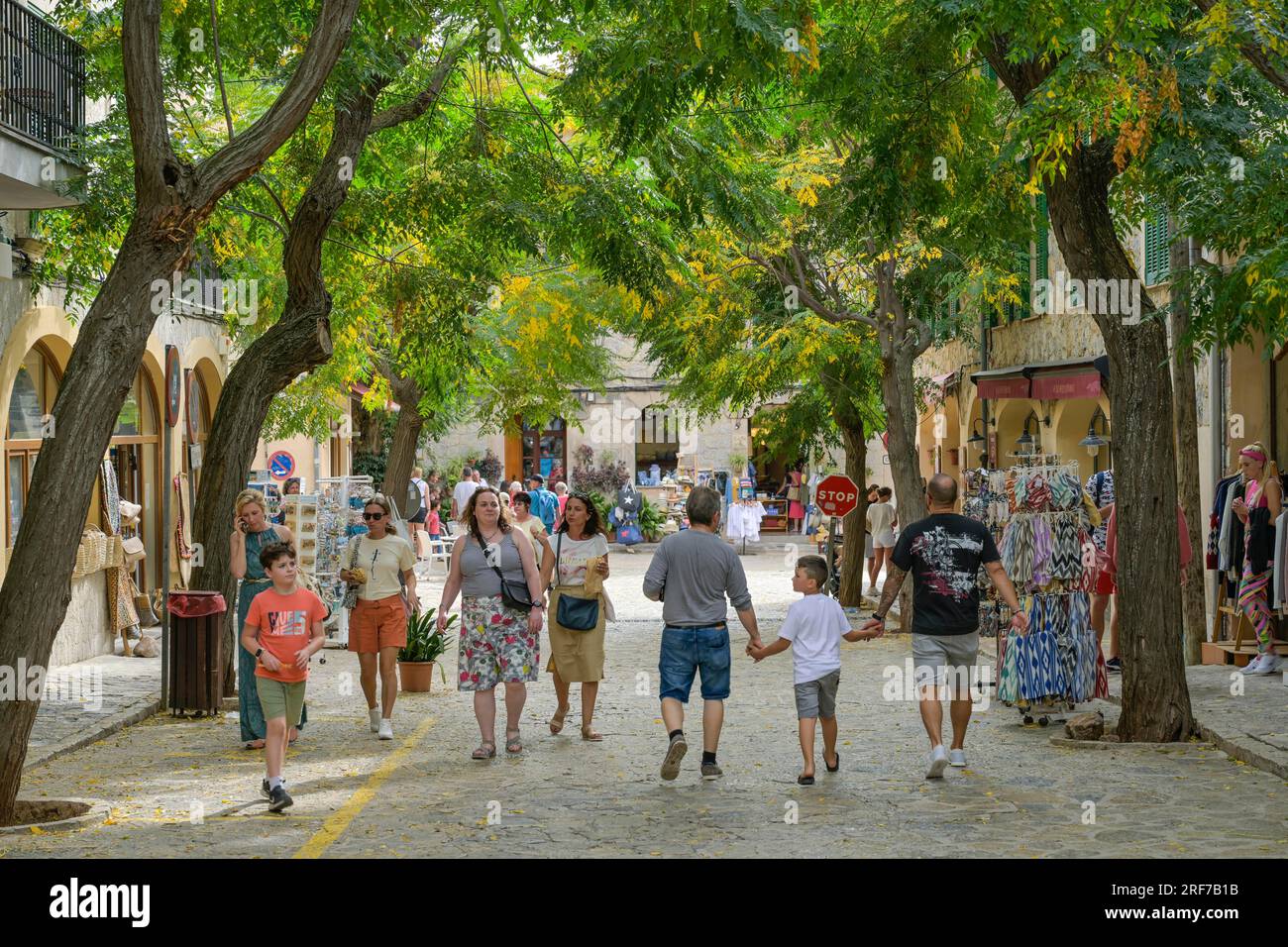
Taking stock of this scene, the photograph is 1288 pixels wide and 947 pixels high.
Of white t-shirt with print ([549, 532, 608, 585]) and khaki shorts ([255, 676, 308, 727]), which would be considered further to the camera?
white t-shirt with print ([549, 532, 608, 585])

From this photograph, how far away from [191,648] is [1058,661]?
6753 mm

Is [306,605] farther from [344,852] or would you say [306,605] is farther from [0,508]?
[0,508]

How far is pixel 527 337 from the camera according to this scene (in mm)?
26750

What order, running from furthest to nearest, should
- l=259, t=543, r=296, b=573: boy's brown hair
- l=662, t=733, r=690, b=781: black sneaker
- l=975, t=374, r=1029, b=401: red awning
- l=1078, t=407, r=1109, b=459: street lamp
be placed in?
l=1078, t=407, r=1109, b=459: street lamp → l=975, t=374, r=1029, b=401: red awning → l=662, t=733, r=690, b=781: black sneaker → l=259, t=543, r=296, b=573: boy's brown hair

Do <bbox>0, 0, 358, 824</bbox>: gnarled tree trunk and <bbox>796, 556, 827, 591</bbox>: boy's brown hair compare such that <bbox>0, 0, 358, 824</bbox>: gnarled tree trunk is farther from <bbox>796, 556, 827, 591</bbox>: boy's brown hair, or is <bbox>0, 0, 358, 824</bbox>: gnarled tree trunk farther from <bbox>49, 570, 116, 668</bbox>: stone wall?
<bbox>49, 570, 116, 668</bbox>: stone wall

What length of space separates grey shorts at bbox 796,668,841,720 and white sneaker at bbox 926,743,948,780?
2.23 feet

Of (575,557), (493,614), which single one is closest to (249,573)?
(493,614)

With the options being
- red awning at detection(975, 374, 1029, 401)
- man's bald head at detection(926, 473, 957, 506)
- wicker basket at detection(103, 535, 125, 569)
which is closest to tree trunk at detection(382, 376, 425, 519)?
wicker basket at detection(103, 535, 125, 569)

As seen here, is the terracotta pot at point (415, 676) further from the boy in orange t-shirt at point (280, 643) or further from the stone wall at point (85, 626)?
the boy in orange t-shirt at point (280, 643)

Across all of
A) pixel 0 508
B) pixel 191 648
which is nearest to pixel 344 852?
pixel 191 648

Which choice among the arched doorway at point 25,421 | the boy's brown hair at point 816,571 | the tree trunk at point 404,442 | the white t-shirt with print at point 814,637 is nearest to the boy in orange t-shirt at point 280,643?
the white t-shirt with print at point 814,637

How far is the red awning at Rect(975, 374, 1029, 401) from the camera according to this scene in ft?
77.8

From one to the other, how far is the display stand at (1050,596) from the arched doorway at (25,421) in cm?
963

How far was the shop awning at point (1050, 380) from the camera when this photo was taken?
2123 centimetres
